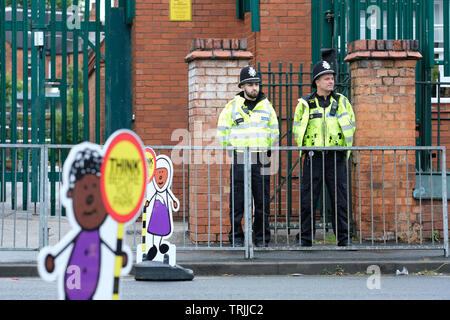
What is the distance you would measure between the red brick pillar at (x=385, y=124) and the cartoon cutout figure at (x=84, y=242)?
271 inches

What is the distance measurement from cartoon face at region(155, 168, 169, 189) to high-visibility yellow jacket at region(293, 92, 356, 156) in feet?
7.34

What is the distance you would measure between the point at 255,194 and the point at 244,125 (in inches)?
31.3

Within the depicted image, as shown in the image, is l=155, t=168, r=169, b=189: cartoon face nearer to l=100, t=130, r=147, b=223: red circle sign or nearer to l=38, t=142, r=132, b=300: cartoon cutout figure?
l=100, t=130, r=147, b=223: red circle sign

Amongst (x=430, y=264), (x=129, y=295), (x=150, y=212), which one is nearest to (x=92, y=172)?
(x=129, y=295)

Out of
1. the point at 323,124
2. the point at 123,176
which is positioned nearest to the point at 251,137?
the point at 323,124

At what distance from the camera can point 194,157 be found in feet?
33.5

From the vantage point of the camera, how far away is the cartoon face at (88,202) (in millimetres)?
3943

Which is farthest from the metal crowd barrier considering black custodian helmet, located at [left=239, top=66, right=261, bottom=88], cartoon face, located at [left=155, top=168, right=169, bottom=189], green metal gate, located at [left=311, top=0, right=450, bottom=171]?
cartoon face, located at [left=155, top=168, right=169, bottom=189]

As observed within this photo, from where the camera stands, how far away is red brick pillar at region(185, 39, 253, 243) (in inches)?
→ 418

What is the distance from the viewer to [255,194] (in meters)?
10.0

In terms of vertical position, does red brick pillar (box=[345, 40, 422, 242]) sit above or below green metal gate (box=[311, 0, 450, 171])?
below

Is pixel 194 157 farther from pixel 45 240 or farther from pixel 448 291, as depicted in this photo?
Answer: pixel 448 291

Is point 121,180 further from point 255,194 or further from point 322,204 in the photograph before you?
point 322,204

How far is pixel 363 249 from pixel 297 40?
171 inches
